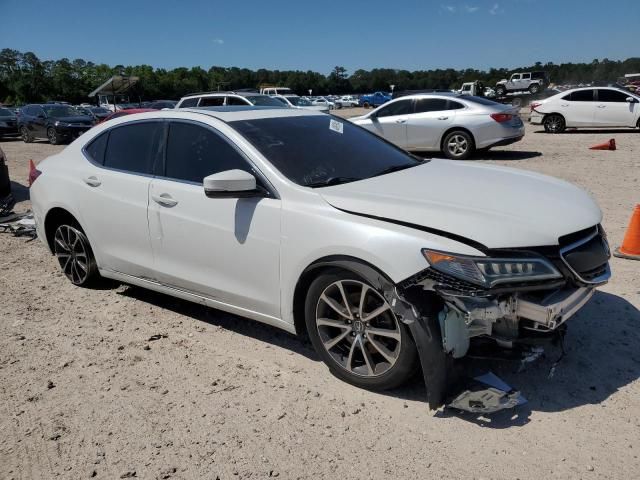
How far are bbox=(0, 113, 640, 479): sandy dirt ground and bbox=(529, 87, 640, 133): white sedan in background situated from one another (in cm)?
1473

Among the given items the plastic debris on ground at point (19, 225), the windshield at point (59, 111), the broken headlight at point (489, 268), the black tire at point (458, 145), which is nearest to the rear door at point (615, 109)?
the black tire at point (458, 145)

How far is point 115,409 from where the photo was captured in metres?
3.10

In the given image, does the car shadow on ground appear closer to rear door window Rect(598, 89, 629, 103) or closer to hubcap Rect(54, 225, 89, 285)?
hubcap Rect(54, 225, 89, 285)

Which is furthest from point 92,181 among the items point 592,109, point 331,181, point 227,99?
point 592,109

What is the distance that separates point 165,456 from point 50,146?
2131cm

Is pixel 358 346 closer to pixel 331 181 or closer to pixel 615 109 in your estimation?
pixel 331 181

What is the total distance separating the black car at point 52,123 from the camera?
20.9 metres

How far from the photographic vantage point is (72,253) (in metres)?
4.92

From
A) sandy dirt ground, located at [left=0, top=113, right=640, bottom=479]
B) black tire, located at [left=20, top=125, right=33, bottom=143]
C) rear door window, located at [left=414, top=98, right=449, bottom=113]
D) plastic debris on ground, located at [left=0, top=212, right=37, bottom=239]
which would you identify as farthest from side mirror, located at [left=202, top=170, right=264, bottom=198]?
black tire, located at [left=20, top=125, right=33, bottom=143]

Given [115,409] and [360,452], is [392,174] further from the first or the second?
[115,409]

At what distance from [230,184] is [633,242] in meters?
4.01

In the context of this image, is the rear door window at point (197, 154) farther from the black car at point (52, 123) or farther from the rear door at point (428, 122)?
the black car at point (52, 123)

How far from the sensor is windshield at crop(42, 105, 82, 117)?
848 inches

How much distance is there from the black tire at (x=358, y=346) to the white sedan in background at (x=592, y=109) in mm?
17028
